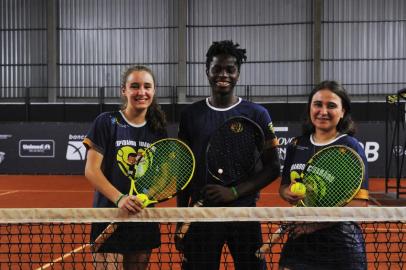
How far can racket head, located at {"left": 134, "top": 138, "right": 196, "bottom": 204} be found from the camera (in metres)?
2.47

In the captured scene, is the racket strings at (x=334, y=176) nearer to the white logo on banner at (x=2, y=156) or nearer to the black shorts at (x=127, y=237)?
the black shorts at (x=127, y=237)

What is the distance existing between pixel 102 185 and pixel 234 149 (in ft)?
2.22

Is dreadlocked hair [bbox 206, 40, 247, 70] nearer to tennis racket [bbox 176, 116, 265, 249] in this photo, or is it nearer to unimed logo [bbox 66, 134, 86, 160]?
tennis racket [bbox 176, 116, 265, 249]

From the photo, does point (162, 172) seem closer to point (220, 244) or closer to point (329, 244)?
point (220, 244)

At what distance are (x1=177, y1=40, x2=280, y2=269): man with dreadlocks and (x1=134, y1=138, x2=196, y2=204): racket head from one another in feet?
0.52

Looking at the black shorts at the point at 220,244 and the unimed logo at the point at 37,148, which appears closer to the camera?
the black shorts at the point at 220,244

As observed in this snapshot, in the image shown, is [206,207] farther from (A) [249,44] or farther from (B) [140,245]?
(A) [249,44]

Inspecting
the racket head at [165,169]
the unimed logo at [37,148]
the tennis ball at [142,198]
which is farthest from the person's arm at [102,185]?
the unimed logo at [37,148]

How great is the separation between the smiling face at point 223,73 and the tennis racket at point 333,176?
0.60 metres

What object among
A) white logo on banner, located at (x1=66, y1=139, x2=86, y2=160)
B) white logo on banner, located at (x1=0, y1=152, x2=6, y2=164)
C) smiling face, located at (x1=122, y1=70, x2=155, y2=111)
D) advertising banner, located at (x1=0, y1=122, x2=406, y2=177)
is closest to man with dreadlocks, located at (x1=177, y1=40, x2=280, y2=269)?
smiling face, located at (x1=122, y1=70, x2=155, y2=111)

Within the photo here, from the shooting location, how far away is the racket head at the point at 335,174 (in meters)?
2.25

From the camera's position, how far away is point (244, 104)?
2.70 metres

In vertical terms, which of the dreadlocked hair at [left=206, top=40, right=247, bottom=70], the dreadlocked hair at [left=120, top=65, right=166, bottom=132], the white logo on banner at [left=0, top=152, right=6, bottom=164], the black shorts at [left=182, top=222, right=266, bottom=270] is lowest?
the white logo on banner at [left=0, top=152, right=6, bottom=164]

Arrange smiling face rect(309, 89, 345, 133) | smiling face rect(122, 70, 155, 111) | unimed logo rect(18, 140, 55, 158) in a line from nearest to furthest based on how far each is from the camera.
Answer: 1. smiling face rect(309, 89, 345, 133)
2. smiling face rect(122, 70, 155, 111)
3. unimed logo rect(18, 140, 55, 158)
